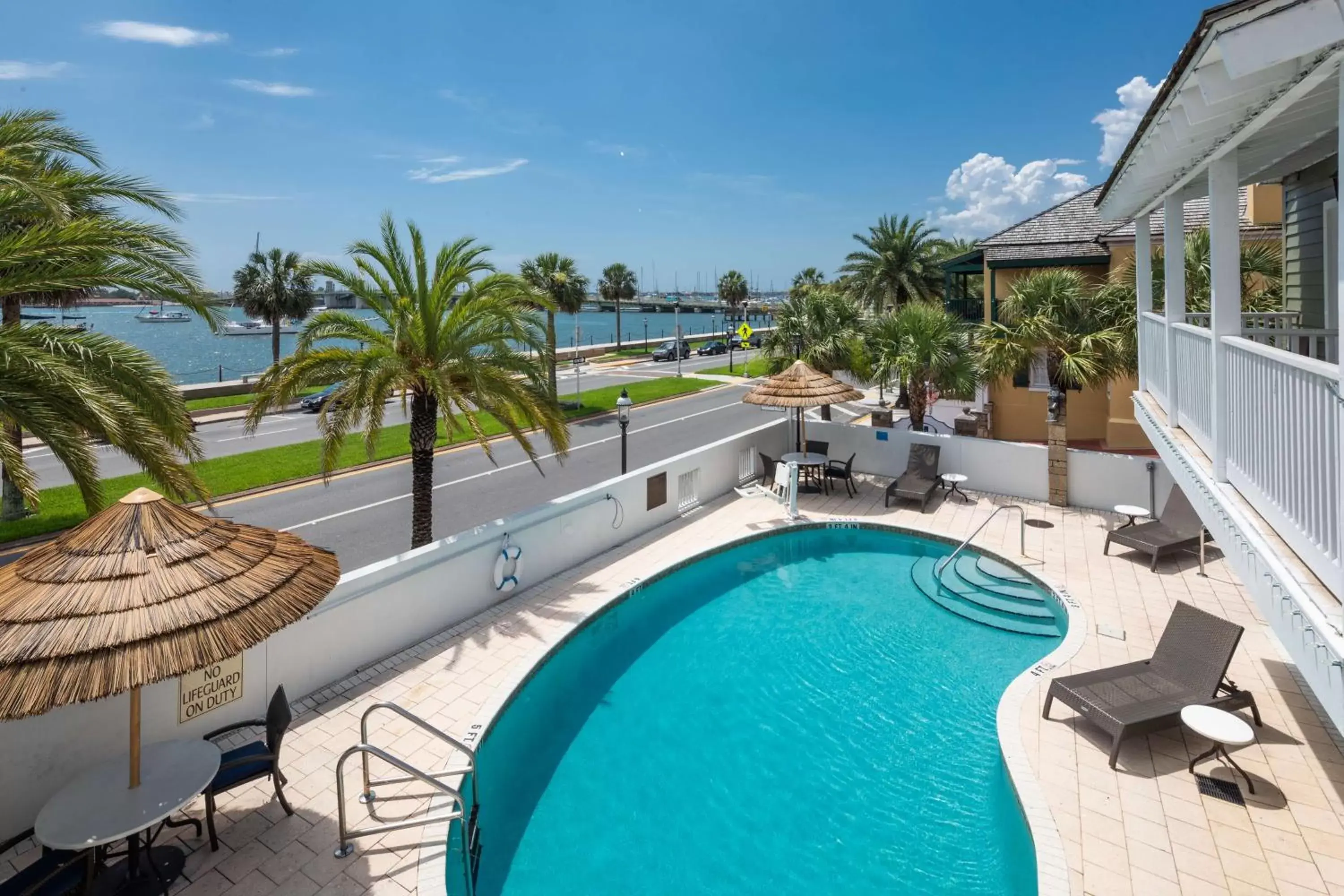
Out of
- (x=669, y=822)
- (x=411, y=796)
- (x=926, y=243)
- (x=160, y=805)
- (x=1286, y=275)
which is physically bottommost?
(x=669, y=822)

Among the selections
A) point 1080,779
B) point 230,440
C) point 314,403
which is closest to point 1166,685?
point 1080,779

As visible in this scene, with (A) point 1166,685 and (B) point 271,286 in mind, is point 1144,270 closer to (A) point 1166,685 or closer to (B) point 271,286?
(A) point 1166,685

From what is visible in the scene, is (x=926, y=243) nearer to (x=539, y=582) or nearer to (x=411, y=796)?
(x=539, y=582)

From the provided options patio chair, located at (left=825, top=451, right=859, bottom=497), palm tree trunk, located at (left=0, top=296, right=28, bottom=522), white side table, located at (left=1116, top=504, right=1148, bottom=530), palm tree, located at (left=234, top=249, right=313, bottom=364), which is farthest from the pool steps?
palm tree, located at (left=234, top=249, right=313, bottom=364)

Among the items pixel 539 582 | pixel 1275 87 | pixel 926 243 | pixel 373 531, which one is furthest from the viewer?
pixel 926 243

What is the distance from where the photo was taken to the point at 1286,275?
409 inches

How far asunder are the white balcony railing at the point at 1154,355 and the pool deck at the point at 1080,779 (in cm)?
312

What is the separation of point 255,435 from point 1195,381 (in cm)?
2785

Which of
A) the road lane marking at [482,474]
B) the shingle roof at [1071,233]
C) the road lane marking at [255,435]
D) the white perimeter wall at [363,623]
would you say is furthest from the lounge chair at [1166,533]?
the road lane marking at [255,435]

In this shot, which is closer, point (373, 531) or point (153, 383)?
point (153, 383)

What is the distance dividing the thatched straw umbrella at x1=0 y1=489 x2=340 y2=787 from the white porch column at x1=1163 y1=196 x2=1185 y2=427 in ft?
30.3

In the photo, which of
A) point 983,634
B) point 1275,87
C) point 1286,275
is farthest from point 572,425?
point 1275,87

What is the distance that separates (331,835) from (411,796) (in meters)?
0.72

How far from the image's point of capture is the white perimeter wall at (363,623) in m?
5.99
